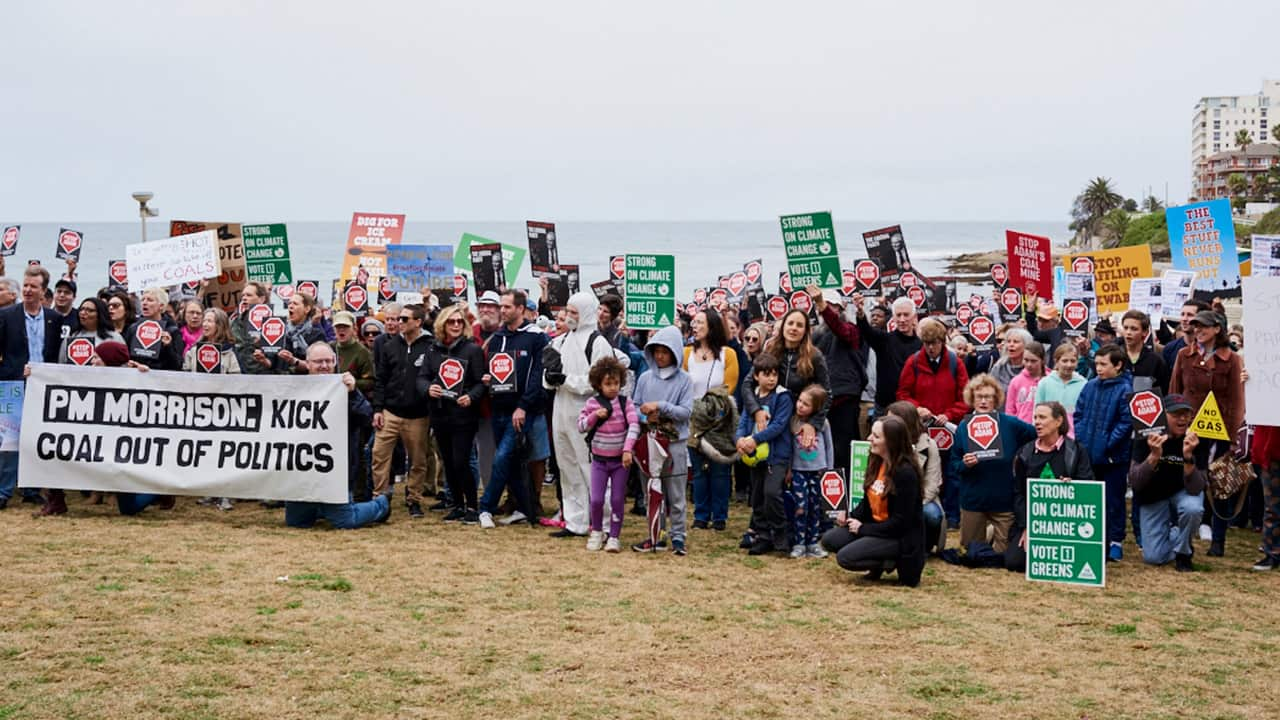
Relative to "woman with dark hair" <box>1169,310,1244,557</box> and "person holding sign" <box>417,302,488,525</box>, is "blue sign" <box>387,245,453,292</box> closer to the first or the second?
"person holding sign" <box>417,302,488,525</box>

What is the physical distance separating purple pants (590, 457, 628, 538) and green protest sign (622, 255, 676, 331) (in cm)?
447

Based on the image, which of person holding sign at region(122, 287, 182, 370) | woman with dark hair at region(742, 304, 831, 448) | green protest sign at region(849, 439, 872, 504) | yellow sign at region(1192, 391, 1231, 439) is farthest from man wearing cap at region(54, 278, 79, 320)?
yellow sign at region(1192, 391, 1231, 439)

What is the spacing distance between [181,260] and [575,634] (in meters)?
10.7

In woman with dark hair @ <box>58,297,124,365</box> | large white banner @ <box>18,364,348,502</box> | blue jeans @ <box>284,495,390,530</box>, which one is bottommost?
blue jeans @ <box>284,495,390,530</box>

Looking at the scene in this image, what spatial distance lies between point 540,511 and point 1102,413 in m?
5.14

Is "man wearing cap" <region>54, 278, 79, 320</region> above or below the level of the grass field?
above

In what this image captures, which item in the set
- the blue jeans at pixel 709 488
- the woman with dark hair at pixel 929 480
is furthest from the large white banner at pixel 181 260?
the woman with dark hair at pixel 929 480

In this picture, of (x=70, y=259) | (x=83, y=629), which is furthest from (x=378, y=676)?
(x=70, y=259)

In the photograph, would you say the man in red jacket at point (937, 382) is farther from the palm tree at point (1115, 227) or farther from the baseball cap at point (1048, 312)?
the palm tree at point (1115, 227)

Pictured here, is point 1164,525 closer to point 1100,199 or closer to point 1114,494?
point 1114,494

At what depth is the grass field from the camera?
6.22 metres

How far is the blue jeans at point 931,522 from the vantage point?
978 centimetres

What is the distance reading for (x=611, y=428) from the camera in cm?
1020

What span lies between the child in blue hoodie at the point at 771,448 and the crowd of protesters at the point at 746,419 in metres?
0.02
